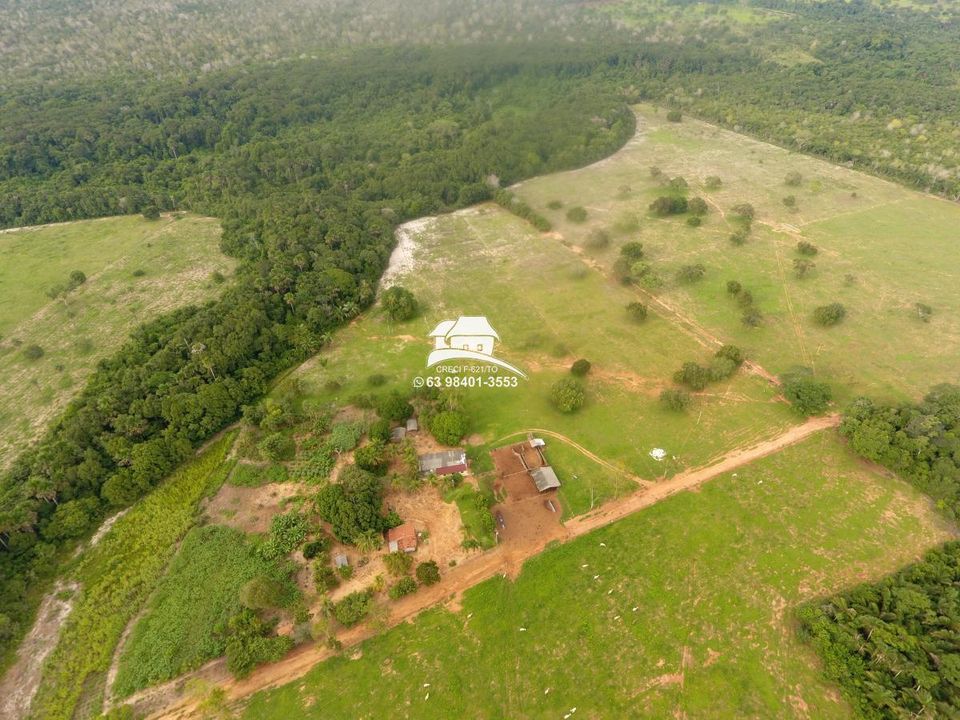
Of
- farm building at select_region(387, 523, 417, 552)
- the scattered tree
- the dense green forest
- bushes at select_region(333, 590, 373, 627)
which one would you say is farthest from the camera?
the dense green forest

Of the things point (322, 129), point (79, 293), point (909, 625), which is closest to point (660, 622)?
point (909, 625)

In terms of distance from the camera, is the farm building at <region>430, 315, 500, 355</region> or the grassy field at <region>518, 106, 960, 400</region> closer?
the grassy field at <region>518, 106, 960, 400</region>

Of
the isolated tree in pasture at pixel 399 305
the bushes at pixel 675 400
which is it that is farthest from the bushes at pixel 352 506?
the bushes at pixel 675 400

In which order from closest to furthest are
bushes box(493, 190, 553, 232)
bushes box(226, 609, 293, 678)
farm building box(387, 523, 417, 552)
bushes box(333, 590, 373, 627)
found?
bushes box(226, 609, 293, 678) → bushes box(333, 590, 373, 627) → farm building box(387, 523, 417, 552) → bushes box(493, 190, 553, 232)

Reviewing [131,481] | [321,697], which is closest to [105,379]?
[131,481]

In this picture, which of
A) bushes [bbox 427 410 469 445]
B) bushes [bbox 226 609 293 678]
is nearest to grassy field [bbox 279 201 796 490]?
bushes [bbox 427 410 469 445]

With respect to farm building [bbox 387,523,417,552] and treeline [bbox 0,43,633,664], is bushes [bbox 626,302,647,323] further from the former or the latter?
farm building [bbox 387,523,417,552]

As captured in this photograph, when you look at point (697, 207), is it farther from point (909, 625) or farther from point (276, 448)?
point (276, 448)
